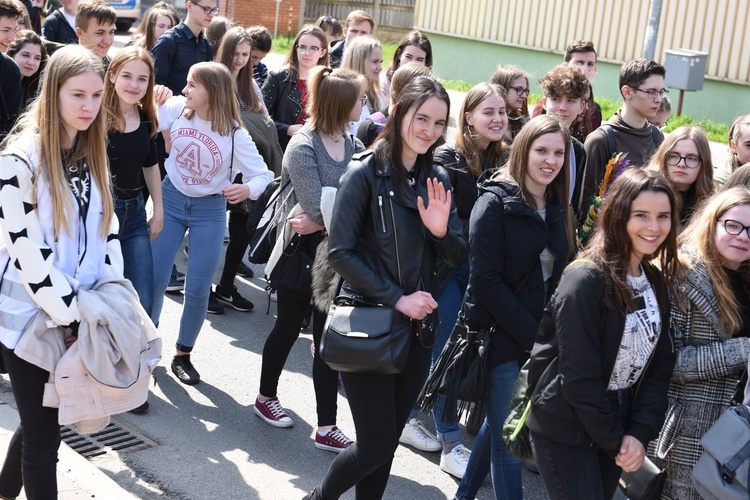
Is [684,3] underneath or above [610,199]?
above

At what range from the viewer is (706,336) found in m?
4.02

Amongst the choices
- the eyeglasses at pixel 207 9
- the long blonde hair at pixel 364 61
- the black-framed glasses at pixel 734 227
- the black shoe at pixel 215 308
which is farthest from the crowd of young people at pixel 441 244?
the eyeglasses at pixel 207 9

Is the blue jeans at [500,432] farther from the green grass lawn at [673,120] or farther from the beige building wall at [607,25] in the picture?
the beige building wall at [607,25]

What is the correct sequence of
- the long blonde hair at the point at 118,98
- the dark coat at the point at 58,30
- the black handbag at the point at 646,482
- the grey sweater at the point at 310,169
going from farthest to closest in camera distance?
the dark coat at the point at 58,30 → the long blonde hair at the point at 118,98 → the grey sweater at the point at 310,169 → the black handbag at the point at 646,482

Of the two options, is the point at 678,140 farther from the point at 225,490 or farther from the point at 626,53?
the point at 626,53

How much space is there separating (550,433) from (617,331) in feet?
1.50

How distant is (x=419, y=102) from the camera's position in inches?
167

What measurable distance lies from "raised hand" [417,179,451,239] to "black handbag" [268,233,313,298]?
1337mm

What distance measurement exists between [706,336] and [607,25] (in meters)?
14.2

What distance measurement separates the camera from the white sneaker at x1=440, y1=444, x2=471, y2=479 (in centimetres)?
537

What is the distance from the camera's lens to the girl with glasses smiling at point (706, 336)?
12.9 ft

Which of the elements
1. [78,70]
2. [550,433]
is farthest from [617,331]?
[78,70]

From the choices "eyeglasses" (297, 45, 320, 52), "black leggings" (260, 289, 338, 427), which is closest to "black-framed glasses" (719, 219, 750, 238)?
"black leggings" (260, 289, 338, 427)

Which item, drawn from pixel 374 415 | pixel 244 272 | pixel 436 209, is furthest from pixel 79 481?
pixel 244 272
